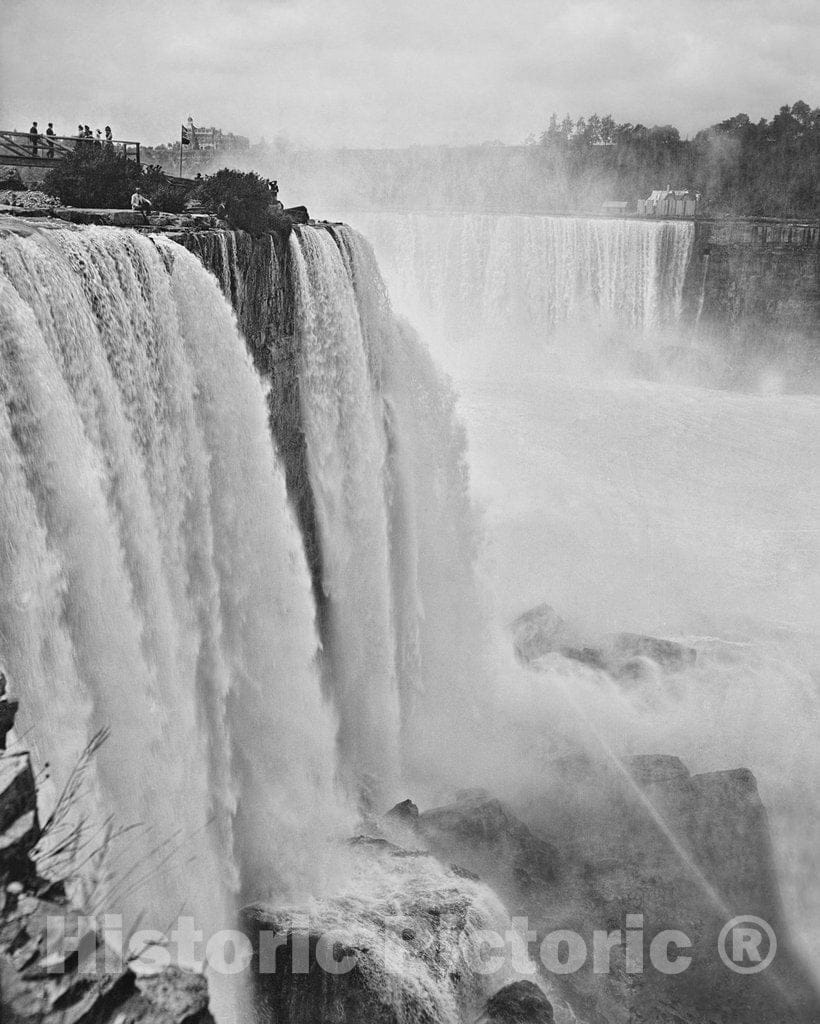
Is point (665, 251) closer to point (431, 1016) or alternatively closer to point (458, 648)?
point (458, 648)

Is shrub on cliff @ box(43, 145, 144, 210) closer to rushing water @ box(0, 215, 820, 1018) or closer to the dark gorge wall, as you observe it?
rushing water @ box(0, 215, 820, 1018)

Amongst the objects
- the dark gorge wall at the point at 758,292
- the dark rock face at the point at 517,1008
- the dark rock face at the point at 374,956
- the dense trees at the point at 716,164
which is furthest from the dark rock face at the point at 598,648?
the dense trees at the point at 716,164

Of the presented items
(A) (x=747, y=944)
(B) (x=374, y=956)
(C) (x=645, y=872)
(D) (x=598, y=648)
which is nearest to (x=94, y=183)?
(B) (x=374, y=956)

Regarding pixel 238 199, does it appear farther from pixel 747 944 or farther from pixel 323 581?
pixel 747 944

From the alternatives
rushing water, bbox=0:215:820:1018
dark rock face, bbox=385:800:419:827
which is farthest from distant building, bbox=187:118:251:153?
dark rock face, bbox=385:800:419:827

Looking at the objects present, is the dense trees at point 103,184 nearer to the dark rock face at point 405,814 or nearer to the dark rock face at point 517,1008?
the dark rock face at point 405,814

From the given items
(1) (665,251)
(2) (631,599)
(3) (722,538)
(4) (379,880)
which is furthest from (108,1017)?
(1) (665,251)
